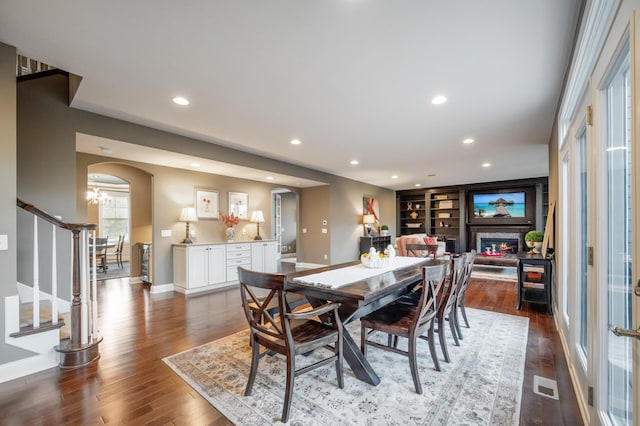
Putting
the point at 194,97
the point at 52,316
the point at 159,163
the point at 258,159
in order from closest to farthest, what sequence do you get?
the point at 52,316, the point at 194,97, the point at 159,163, the point at 258,159

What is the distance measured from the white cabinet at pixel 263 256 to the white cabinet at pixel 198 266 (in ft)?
2.34

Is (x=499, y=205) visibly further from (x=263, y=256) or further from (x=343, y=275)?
(x=343, y=275)

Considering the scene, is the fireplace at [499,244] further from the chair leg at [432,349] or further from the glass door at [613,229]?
the glass door at [613,229]

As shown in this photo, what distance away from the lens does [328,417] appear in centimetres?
175

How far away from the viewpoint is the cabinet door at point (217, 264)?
5.16 m

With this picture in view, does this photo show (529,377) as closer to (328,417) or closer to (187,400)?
(328,417)

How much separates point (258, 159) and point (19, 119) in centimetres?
310

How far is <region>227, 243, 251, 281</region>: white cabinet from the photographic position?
5.48 m

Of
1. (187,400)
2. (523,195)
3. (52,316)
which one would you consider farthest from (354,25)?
(523,195)

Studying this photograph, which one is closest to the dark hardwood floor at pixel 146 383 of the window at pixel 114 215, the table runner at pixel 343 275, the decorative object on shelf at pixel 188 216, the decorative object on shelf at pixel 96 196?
the table runner at pixel 343 275

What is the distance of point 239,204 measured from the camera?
253 inches

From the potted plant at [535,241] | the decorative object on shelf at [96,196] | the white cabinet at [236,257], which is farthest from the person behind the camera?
the decorative object on shelf at [96,196]

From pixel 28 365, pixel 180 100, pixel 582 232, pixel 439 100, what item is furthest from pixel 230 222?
pixel 582 232

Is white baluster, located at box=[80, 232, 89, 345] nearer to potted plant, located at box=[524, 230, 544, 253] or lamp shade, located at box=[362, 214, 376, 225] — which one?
potted plant, located at box=[524, 230, 544, 253]
